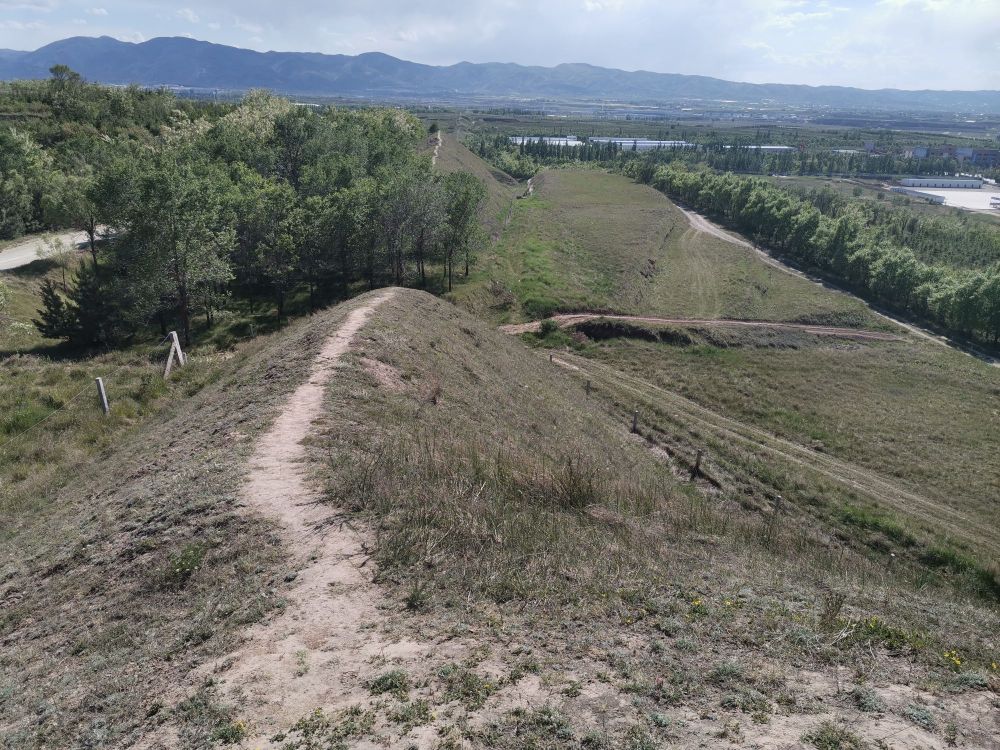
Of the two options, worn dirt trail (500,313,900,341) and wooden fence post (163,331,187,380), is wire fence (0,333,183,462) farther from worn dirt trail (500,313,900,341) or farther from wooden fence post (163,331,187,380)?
worn dirt trail (500,313,900,341)

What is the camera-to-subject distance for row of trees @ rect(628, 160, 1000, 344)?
61609 millimetres

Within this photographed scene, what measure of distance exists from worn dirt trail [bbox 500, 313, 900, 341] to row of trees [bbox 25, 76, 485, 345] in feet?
32.0

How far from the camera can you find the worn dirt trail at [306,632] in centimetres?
776

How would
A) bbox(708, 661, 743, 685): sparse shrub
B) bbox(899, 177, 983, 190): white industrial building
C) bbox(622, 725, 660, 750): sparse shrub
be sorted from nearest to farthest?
bbox(622, 725, 660, 750): sparse shrub, bbox(708, 661, 743, 685): sparse shrub, bbox(899, 177, 983, 190): white industrial building

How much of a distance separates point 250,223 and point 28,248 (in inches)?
1014

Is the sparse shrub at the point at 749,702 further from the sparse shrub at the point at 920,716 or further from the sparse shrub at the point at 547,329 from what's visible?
the sparse shrub at the point at 547,329

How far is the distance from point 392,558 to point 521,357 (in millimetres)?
24011

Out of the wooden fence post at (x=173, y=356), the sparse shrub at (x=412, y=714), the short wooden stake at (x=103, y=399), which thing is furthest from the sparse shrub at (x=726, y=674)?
the wooden fence post at (x=173, y=356)

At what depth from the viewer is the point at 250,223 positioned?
40.9 metres

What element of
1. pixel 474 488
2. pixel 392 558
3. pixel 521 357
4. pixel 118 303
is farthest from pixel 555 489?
pixel 118 303

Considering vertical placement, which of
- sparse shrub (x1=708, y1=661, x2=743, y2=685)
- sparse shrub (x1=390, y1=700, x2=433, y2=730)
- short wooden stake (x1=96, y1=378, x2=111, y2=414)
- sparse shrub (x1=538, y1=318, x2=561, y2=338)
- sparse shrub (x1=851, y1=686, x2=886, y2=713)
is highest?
sparse shrub (x1=390, y1=700, x2=433, y2=730)

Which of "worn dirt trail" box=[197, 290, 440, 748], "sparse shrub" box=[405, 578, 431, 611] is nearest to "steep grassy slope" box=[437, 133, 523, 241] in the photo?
"worn dirt trail" box=[197, 290, 440, 748]

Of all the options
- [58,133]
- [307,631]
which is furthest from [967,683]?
[58,133]

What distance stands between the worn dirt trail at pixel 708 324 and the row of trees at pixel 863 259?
11.8 meters
